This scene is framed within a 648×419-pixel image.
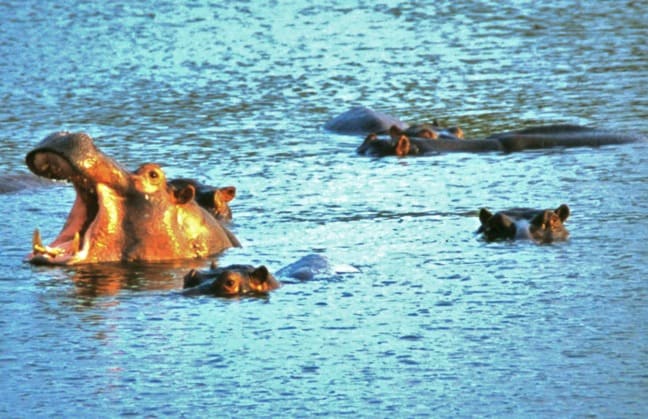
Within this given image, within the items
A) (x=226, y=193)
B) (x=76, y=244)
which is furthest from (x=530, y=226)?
(x=76, y=244)

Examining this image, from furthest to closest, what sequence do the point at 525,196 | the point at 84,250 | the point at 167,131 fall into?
the point at 167,131 → the point at 525,196 → the point at 84,250

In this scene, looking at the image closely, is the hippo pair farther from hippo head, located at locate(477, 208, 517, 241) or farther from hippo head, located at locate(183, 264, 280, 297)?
hippo head, located at locate(183, 264, 280, 297)

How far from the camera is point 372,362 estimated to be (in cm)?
684

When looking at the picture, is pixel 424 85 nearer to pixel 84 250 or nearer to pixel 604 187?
pixel 604 187

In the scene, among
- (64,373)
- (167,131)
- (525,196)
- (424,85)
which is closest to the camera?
(64,373)

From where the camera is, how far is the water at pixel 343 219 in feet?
21.7

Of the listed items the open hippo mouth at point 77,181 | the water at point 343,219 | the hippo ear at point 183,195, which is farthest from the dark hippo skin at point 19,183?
the hippo ear at point 183,195

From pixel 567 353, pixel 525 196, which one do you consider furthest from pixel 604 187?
pixel 567 353

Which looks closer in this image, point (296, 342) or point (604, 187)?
point (296, 342)

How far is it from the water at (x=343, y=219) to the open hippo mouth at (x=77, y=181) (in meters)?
0.13

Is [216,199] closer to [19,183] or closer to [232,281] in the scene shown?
[19,183]

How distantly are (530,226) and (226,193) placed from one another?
170cm

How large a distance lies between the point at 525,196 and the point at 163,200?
2.57 m

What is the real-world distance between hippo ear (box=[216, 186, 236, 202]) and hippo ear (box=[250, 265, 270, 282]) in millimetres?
1905
